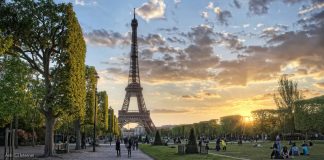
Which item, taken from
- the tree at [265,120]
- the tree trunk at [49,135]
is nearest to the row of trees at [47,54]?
the tree trunk at [49,135]

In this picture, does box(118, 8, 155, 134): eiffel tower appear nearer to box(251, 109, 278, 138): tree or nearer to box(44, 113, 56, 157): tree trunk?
box(251, 109, 278, 138): tree

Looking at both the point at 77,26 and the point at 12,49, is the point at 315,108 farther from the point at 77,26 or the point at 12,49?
the point at 12,49

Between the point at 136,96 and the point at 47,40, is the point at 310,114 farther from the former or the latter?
the point at 136,96

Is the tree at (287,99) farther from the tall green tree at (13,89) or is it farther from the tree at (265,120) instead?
the tall green tree at (13,89)

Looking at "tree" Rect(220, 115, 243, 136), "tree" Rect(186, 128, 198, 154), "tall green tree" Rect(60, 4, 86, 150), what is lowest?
"tree" Rect(186, 128, 198, 154)

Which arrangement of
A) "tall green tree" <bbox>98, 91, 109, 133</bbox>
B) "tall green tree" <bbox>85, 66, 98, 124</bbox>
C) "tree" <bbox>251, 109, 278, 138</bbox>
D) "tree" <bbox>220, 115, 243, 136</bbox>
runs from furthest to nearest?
"tree" <bbox>220, 115, 243, 136</bbox> < "tree" <bbox>251, 109, 278, 138</bbox> < "tall green tree" <bbox>98, 91, 109, 133</bbox> < "tall green tree" <bbox>85, 66, 98, 124</bbox>

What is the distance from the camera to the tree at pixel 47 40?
1506 inches

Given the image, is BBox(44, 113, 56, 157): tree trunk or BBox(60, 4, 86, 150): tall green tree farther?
BBox(44, 113, 56, 157): tree trunk

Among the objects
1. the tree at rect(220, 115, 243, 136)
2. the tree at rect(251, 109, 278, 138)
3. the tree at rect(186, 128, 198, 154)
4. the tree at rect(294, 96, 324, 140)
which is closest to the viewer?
the tree at rect(186, 128, 198, 154)

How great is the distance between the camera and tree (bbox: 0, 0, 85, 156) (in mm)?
38250

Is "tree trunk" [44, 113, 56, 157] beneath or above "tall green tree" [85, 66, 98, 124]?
beneath

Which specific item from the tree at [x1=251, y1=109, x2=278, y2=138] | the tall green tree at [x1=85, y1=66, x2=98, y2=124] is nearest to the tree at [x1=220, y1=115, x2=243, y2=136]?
the tree at [x1=251, y1=109, x2=278, y2=138]

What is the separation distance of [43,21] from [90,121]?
25.9 m

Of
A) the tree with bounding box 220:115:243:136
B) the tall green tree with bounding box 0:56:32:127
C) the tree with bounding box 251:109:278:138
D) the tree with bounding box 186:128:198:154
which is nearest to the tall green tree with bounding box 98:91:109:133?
the tree with bounding box 186:128:198:154
